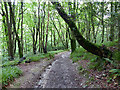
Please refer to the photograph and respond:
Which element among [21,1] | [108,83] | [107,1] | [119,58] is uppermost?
[21,1]

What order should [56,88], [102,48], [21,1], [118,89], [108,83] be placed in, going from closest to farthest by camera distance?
[118,89]
[108,83]
[56,88]
[102,48]
[21,1]

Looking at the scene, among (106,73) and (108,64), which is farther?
(108,64)

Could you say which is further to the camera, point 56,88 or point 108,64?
point 108,64

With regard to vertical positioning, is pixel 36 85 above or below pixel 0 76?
below

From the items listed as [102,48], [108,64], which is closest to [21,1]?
[102,48]

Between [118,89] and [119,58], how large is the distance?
170 centimetres

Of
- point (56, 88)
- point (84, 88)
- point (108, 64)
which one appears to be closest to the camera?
point (84, 88)

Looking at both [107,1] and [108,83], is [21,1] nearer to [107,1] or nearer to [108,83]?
[107,1]

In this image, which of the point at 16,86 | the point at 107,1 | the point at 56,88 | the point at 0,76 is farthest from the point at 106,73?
the point at 0,76

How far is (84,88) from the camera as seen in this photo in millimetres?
3955

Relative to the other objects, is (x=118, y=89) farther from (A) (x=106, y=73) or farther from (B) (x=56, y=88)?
(B) (x=56, y=88)

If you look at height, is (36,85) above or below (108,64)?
below

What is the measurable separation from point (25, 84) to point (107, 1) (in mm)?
5861

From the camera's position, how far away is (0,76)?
14.7ft
